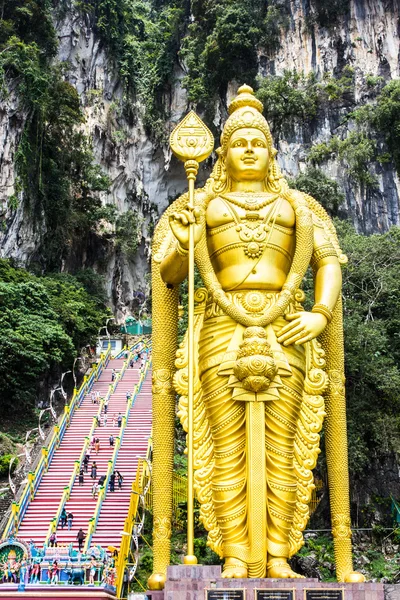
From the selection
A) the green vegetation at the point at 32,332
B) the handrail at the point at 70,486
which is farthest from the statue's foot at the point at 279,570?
the green vegetation at the point at 32,332

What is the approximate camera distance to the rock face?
21.8 m

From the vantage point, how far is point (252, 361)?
19.1 ft

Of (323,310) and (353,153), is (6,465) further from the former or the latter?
(353,153)

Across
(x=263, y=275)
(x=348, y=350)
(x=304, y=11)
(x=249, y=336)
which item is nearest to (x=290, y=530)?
(x=249, y=336)

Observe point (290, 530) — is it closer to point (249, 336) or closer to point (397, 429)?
point (249, 336)

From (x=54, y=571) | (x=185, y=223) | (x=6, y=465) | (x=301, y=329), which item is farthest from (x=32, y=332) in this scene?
(x=301, y=329)

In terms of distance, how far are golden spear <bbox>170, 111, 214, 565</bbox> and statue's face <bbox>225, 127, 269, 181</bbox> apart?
0.36m

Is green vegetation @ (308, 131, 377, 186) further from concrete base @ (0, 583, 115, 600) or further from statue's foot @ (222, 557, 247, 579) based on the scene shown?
statue's foot @ (222, 557, 247, 579)

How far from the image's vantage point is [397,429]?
12406 mm

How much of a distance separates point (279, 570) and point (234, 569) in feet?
1.08

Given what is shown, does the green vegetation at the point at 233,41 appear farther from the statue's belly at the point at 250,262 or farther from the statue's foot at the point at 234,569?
the statue's foot at the point at 234,569

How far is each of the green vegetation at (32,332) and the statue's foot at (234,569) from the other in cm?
1220

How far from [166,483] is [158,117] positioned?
1015 inches

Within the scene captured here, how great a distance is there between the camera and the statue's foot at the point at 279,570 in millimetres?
5515
